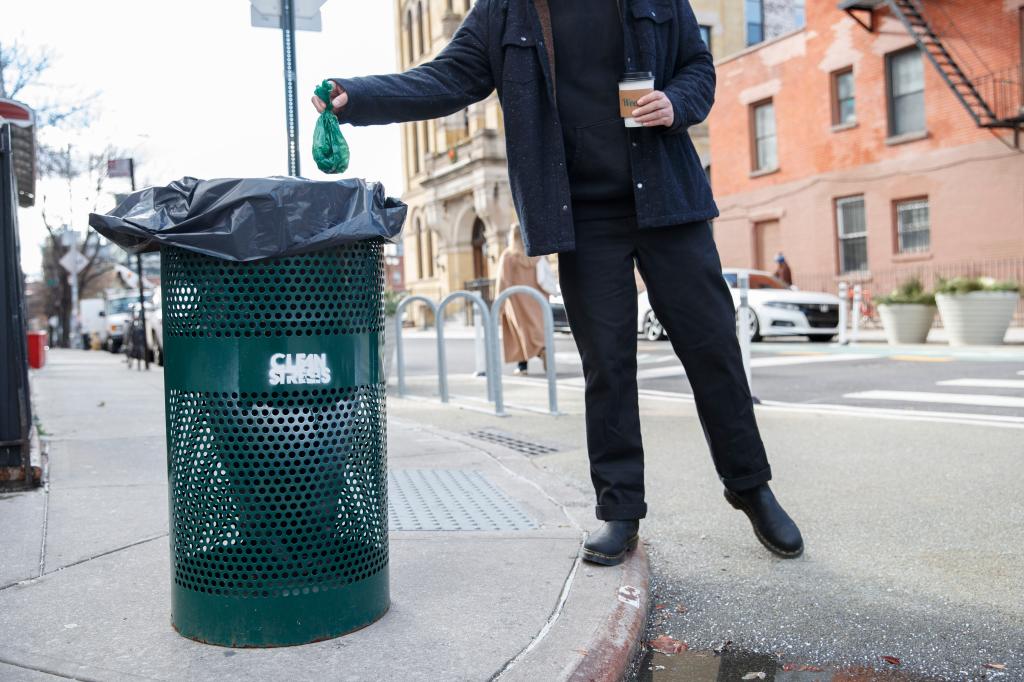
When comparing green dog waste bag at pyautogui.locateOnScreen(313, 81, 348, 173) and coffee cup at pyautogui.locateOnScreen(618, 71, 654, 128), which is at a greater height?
coffee cup at pyautogui.locateOnScreen(618, 71, 654, 128)

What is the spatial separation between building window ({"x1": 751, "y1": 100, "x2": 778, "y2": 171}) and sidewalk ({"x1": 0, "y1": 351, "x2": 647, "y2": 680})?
72.3 ft

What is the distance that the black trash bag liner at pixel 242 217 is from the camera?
7.81 ft

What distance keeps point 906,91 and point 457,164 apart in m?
21.8

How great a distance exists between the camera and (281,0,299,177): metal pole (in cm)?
382

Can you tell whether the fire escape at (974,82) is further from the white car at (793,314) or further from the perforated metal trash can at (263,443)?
the perforated metal trash can at (263,443)

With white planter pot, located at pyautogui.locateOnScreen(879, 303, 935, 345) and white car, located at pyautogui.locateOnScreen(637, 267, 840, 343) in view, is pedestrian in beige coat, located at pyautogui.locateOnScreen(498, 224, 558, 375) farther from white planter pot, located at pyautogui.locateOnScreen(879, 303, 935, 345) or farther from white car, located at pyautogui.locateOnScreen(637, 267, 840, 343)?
white planter pot, located at pyautogui.locateOnScreen(879, 303, 935, 345)

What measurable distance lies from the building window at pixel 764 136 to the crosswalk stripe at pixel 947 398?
17.2 meters

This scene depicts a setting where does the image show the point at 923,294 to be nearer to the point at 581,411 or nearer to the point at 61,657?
the point at 581,411

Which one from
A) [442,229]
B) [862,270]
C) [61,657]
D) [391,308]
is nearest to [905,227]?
[862,270]

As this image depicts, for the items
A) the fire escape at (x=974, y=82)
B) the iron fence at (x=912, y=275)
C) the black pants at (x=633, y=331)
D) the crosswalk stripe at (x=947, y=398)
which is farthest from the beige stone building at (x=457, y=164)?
the black pants at (x=633, y=331)

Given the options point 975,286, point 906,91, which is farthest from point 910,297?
point 906,91

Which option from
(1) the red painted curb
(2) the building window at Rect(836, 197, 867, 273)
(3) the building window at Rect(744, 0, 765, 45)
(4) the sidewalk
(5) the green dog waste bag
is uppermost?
(3) the building window at Rect(744, 0, 765, 45)

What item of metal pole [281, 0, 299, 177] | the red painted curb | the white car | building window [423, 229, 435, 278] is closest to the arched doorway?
building window [423, 229, 435, 278]

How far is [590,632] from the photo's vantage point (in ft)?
8.26
